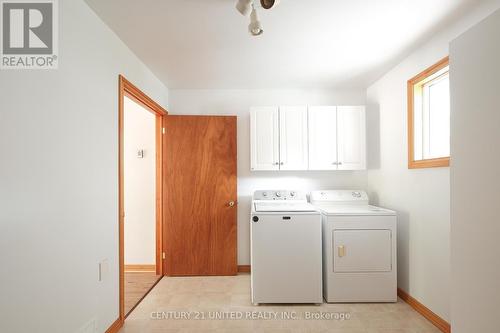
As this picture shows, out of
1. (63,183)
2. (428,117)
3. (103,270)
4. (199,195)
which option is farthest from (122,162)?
(428,117)

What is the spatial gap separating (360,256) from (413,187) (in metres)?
0.83

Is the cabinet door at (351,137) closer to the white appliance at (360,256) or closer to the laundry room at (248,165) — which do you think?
the laundry room at (248,165)

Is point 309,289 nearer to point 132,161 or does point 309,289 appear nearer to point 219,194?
point 219,194

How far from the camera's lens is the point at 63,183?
1431mm

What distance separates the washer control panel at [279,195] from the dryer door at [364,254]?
0.83 meters

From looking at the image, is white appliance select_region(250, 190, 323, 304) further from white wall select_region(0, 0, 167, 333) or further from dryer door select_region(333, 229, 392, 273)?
white wall select_region(0, 0, 167, 333)

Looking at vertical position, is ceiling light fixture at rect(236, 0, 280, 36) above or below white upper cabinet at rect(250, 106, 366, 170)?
above

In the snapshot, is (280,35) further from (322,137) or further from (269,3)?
(322,137)

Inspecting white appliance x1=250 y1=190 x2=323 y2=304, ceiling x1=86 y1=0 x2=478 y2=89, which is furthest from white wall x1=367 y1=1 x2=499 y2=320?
white appliance x1=250 y1=190 x2=323 y2=304

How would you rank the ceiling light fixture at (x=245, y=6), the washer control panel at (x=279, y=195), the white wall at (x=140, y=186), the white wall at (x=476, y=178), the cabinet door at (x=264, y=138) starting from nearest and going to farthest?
the white wall at (x=476, y=178) → the ceiling light fixture at (x=245, y=6) → the cabinet door at (x=264, y=138) → the washer control panel at (x=279, y=195) → the white wall at (x=140, y=186)

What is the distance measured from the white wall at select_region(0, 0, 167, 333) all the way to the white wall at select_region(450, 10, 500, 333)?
7.09 ft

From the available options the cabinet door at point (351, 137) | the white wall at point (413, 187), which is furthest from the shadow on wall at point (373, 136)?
the cabinet door at point (351, 137)

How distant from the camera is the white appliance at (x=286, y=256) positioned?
93.2 inches

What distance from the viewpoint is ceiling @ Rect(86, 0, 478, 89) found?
165cm
